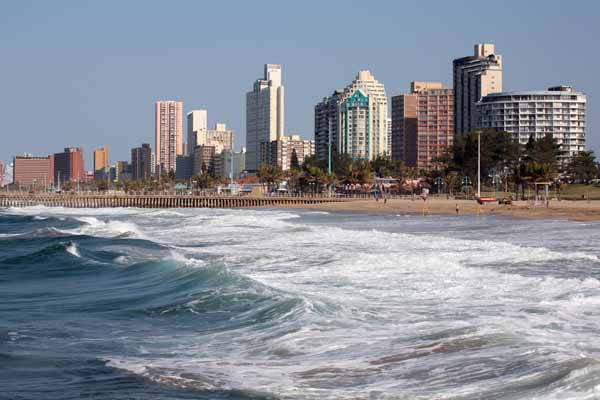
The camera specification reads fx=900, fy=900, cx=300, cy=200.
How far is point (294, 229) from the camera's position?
42969 mm

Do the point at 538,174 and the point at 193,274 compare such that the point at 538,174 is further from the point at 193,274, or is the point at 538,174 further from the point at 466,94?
the point at 466,94

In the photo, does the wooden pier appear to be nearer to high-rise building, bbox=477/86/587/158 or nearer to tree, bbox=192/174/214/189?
tree, bbox=192/174/214/189

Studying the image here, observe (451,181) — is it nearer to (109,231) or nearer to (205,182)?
(205,182)

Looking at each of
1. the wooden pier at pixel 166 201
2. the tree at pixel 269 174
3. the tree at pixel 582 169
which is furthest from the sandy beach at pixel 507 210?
the tree at pixel 269 174

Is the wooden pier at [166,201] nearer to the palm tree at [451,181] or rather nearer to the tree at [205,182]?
the palm tree at [451,181]

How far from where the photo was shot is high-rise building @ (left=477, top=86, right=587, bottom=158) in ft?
524

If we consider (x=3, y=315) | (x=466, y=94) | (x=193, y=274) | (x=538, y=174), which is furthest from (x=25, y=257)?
(x=466, y=94)

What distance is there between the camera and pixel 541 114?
160250 millimetres

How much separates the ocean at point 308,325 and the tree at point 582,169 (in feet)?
287

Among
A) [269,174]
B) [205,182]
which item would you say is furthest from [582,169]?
[205,182]

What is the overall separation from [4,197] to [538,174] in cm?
8321

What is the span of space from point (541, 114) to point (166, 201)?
79097 mm

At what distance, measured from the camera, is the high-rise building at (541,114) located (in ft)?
524

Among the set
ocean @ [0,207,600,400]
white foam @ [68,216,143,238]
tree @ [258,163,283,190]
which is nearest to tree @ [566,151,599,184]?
tree @ [258,163,283,190]
